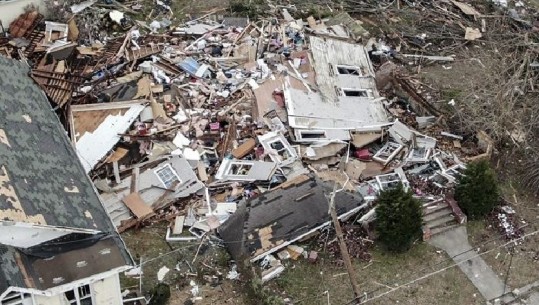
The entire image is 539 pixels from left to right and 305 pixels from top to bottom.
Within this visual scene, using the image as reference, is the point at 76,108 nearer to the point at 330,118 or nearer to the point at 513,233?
the point at 330,118

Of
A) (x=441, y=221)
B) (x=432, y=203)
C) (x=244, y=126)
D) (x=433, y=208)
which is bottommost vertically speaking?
(x=441, y=221)

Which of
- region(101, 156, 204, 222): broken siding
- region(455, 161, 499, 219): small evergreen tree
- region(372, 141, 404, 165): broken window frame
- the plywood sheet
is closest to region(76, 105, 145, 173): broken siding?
region(101, 156, 204, 222): broken siding

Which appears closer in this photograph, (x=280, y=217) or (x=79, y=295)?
(x=79, y=295)

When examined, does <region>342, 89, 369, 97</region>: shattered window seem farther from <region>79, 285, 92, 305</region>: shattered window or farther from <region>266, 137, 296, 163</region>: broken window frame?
<region>79, 285, 92, 305</region>: shattered window

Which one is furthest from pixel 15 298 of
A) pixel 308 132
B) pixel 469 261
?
pixel 469 261

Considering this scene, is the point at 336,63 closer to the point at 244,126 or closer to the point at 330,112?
the point at 330,112

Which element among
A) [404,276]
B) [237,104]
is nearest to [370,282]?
[404,276]

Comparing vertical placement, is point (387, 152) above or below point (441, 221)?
above

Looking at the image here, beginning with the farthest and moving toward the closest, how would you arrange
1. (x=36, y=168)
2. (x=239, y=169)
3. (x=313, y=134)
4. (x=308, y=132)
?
(x=313, y=134)
(x=308, y=132)
(x=239, y=169)
(x=36, y=168)
